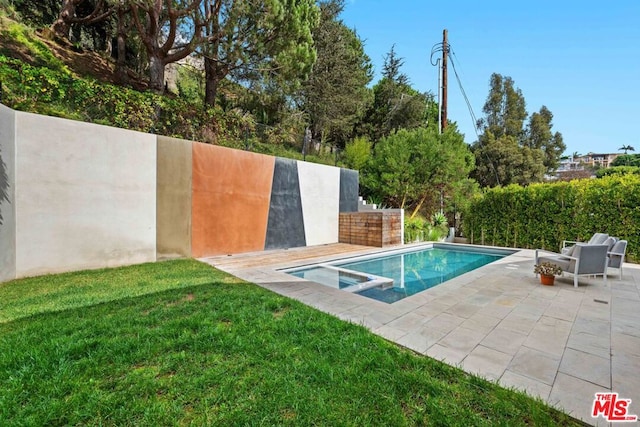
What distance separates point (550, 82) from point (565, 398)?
1546 cm

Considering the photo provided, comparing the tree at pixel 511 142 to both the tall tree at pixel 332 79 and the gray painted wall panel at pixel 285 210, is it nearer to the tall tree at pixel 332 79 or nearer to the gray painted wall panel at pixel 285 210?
the tall tree at pixel 332 79

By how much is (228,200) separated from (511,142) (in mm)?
24053

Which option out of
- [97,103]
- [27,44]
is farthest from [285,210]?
[27,44]

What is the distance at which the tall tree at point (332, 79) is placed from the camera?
51.4ft

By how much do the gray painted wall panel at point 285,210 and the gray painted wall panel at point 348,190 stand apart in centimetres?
258

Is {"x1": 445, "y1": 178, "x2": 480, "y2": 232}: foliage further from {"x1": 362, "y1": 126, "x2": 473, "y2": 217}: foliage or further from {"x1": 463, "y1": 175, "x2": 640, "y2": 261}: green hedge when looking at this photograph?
{"x1": 463, "y1": 175, "x2": 640, "y2": 261}: green hedge

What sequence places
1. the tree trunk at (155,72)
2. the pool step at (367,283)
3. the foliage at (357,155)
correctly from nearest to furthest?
the pool step at (367,283) < the tree trunk at (155,72) < the foliage at (357,155)

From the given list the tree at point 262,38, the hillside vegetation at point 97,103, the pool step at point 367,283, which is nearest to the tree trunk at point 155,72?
the hillside vegetation at point 97,103

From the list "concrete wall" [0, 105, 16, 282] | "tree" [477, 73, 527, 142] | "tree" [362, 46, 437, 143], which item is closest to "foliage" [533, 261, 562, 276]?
"concrete wall" [0, 105, 16, 282]

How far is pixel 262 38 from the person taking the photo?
1044 centimetres

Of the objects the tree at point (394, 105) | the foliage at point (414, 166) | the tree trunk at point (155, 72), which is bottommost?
the foliage at point (414, 166)

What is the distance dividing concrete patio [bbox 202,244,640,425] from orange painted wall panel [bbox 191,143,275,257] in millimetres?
2629

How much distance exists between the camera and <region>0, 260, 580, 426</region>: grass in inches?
76.5

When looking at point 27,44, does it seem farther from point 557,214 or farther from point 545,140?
point 545,140
